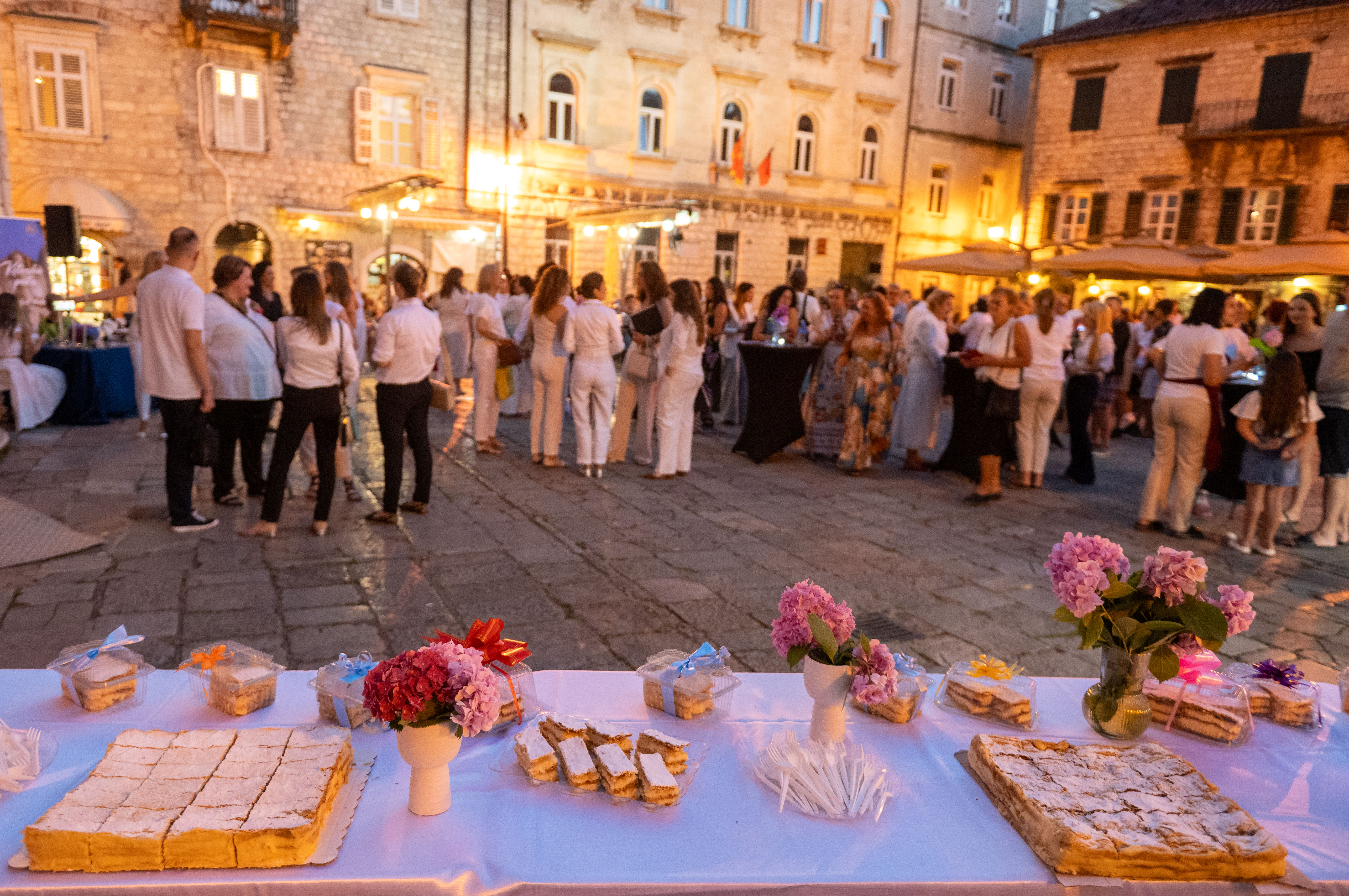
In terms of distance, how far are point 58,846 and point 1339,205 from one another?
25687 millimetres

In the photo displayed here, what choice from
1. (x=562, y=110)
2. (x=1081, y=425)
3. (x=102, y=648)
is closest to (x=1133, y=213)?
(x=562, y=110)

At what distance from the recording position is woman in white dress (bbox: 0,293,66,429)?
8328 mm

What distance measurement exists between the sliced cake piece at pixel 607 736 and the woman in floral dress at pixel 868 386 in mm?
6437

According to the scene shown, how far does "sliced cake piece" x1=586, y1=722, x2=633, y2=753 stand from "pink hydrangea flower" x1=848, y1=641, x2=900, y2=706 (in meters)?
0.50

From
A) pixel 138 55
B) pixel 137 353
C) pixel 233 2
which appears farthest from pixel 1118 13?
pixel 137 353

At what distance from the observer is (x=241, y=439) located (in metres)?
6.23

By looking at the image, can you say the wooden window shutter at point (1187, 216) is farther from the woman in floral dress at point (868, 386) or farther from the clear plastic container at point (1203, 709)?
the clear plastic container at point (1203, 709)

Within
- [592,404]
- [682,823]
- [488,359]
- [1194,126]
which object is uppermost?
[1194,126]

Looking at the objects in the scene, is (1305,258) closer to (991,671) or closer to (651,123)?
(991,671)

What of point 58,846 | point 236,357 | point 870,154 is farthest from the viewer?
point 870,154

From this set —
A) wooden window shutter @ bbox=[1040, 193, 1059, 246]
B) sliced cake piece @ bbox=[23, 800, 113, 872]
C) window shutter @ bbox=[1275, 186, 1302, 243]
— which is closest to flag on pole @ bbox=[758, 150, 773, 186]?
wooden window shutter @ bbox=[1040, 193, 1059, 246]

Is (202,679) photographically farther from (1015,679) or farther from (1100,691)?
(1100,691)

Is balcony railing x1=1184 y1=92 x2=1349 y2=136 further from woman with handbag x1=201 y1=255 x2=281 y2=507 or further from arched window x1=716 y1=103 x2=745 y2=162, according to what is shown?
woman with handbag x1=201 y1=255 x2=281 y2=507

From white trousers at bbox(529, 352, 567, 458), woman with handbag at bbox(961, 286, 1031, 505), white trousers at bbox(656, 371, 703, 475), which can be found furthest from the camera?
white trousers at bbox(529, 352, 567, 458)
